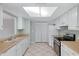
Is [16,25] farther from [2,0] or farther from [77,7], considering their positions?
[2,0]

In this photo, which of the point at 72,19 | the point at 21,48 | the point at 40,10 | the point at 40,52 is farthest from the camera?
the point at 40,52

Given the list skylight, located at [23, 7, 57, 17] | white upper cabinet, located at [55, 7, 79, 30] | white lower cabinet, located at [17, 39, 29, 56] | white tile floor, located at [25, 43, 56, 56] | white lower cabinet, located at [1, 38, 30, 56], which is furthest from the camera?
white tile floor, located at [25, 43, 56, 56]

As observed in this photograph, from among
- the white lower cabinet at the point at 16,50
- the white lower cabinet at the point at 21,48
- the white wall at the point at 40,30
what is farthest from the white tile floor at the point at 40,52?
the white wall at the point at 40,30

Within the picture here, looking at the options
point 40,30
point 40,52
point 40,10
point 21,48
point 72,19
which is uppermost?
point 40,10

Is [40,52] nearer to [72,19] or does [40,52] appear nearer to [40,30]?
[72,19]

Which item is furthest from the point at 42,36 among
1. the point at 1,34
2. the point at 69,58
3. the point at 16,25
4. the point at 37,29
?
the point at 69,58

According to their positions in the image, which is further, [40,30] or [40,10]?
[40,30]

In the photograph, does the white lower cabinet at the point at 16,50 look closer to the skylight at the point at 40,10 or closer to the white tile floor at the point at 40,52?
the white tile floor at the point at 40,52

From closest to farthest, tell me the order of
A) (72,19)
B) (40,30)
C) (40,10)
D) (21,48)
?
(72,19) → (40,10) → (21,48) → (40,30)

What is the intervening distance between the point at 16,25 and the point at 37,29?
9.66 ft

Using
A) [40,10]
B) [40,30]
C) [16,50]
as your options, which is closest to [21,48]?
[16,50]

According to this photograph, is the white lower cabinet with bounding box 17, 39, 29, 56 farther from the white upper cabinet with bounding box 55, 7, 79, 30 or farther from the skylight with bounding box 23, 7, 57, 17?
the white upper cabinet with bounding box 55, 7, 79, 30

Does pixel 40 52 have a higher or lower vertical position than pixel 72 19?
lower

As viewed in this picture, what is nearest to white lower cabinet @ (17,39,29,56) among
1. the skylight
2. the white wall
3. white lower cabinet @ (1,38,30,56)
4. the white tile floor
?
white lower cabinet @ (1,38,30,56)
